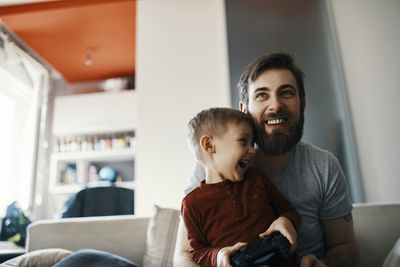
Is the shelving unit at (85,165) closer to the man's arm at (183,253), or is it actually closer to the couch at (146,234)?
the couch at (146,234)

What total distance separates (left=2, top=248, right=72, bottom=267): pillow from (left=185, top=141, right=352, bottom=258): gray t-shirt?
3.10ft

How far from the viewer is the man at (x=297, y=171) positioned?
3.40 feet

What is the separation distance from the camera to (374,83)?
8.41 ft

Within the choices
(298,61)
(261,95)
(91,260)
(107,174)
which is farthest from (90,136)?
(261,95)

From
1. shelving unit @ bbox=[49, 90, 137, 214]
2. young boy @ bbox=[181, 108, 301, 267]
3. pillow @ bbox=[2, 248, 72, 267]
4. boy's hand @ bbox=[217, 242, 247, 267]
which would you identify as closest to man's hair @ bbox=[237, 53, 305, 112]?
young boy @ bbox=[181, 108, 301, 267]

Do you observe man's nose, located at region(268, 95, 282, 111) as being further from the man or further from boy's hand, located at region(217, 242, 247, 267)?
boy's hand, located at region(217, 242, 247, 267)

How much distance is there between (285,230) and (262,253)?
0.30ft

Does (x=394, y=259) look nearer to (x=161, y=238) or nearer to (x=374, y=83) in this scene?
(x=161, y=238)

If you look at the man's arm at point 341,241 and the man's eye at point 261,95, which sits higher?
the man's eye at point 261,95

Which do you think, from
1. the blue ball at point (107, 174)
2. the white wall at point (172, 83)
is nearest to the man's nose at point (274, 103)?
the white wall at point (172, 83)

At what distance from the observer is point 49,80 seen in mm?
4516

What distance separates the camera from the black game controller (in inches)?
28.3

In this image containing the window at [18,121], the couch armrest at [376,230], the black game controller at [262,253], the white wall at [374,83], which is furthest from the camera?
the window at [18,121]

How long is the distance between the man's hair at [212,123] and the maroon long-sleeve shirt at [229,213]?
15 centimetres
